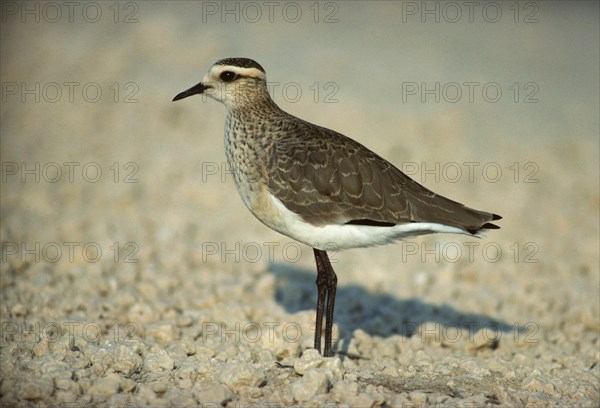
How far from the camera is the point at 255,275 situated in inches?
496

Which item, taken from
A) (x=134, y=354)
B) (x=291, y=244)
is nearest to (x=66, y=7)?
(x=291, y=244)

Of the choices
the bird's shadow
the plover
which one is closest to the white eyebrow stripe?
the plover

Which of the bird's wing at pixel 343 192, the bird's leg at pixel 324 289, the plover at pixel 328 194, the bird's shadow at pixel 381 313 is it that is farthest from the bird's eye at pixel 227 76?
the bird's shadow at pixel 381 313

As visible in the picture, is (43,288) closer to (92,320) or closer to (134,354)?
(92,320)

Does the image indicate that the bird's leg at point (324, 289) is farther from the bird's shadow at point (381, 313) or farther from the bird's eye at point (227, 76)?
the bird's eye at point (227, 76)

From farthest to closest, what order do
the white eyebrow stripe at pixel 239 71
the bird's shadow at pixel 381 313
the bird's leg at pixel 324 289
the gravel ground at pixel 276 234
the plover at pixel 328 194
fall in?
the bird's shadow at pixel 381 313 < the white eyebrow stripe at pixel 239 71 < the bird's leg at pixel 324 289 < the plover at pixel 328 194 < the gravel ground at pixel 276 234

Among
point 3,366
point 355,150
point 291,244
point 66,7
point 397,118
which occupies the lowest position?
point 3,366

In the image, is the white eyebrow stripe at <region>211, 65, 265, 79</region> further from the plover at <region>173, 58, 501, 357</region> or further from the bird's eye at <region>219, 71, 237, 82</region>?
the plover at <region>173, 58, 501, 357</region>

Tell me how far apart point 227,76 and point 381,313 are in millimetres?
4024

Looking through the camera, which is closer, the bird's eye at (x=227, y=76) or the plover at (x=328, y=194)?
the plover at (x=328, y=194)

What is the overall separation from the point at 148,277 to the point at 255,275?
163cm

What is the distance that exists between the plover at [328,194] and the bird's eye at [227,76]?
57 centimetres

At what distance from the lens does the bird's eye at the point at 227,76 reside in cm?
947

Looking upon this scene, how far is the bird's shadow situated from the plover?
187 centimetres
